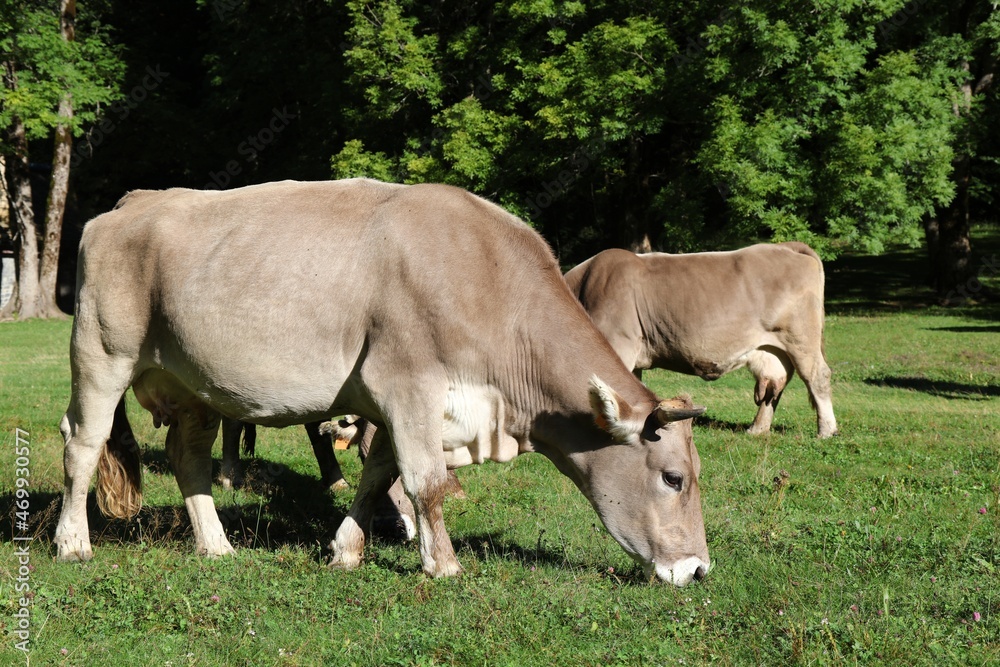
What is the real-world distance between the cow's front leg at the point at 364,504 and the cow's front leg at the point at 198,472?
0.87 meters

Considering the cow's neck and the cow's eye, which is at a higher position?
the cow's neck

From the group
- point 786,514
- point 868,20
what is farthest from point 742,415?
point 868,20

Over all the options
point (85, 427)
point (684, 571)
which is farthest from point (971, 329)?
point (85, 427)

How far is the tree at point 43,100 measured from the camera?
25984 mm

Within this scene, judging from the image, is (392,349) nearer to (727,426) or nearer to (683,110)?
(727,426)

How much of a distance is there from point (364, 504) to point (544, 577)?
1.39 m

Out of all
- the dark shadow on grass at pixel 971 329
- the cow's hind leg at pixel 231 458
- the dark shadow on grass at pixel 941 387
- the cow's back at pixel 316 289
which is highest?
the cow's back at pixel 316 289

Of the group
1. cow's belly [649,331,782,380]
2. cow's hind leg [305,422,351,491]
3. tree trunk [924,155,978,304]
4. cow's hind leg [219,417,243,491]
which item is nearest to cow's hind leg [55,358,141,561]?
cow's hind leg [219,417,243,491]

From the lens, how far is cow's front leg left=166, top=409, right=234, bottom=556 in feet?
22.5

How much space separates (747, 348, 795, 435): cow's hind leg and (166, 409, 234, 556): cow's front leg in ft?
21.3

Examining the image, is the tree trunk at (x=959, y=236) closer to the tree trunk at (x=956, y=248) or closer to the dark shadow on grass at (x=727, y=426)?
the tree trunk at (x=956, y=248)

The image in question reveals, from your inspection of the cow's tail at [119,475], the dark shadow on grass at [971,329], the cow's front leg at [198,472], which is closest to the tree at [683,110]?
the dark shadow on grass at [971,329]

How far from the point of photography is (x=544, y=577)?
5844 mm

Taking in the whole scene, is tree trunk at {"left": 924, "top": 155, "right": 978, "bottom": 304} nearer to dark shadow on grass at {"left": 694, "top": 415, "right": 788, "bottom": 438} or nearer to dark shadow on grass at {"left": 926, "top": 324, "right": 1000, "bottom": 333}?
dark shadow on grass at {"left": 926, "top": 324, "right": 1000, "bottom": 333}
